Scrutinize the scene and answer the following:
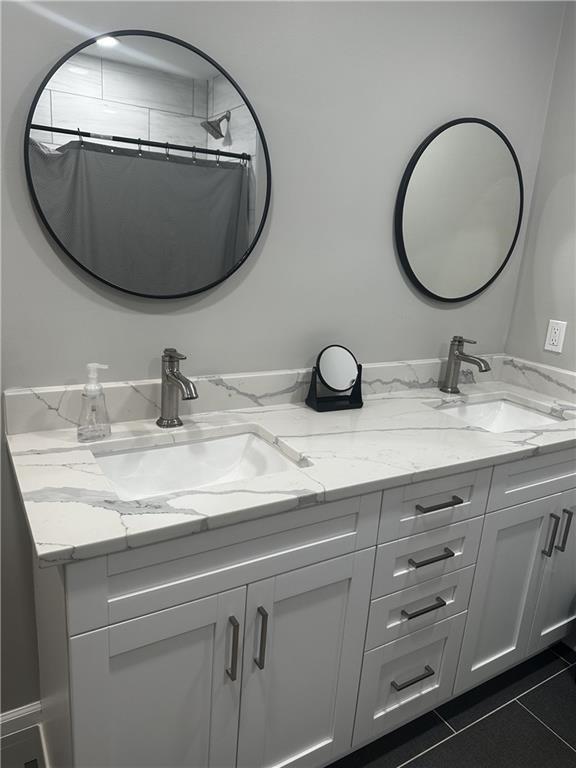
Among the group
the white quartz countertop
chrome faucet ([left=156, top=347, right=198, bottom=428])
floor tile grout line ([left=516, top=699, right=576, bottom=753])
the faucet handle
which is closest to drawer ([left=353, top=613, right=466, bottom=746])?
floor tile grout line ([left=516, top=699, right=576, bottom=753])

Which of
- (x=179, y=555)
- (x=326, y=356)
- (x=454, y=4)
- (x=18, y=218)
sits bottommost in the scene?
(x=179, y=555)

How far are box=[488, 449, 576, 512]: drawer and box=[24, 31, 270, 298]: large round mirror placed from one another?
97 centimetres

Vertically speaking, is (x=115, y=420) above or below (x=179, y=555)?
above

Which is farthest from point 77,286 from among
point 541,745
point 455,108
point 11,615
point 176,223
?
point 541,745

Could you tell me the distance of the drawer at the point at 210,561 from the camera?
103cm

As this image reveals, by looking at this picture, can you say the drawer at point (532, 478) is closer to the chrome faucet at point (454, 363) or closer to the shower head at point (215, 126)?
the chrome faucet at point (454, 363)

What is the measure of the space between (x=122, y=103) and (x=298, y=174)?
0.53 metres

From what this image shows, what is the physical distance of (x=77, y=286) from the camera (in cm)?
142

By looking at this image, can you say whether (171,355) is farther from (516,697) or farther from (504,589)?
(516,697)

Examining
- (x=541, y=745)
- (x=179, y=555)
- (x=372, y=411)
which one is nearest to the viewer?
(x=179, y=555)

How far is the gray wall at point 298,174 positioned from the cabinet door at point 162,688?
Answer: 55 centimetres

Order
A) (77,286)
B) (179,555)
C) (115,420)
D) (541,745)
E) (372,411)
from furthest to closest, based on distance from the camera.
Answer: (372,411) < (541,745) < (115,420) < (77,286) < (179,555)

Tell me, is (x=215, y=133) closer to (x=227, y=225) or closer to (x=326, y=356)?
(x=227, y=225)

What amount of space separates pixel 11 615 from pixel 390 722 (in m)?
1.10
